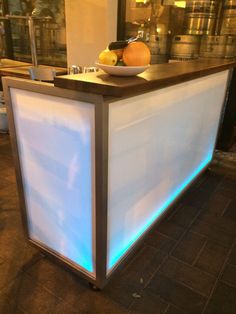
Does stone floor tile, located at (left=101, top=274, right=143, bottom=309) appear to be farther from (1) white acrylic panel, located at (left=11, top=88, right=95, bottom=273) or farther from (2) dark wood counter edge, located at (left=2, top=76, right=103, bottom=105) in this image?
(2) dark wood counter edge, located at (left=2, top=76, right=103, bottom=105)

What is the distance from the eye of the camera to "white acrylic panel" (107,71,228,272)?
1158 millimetres

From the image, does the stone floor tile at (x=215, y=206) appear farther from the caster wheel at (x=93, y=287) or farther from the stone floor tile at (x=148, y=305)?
the caster wheel at (x=93, y=287)

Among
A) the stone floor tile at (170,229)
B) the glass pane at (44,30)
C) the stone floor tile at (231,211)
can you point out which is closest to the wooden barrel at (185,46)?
the glass pane at (44,30)

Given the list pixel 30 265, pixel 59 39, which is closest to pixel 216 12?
pixel 59 39

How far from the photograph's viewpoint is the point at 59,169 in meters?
1.23

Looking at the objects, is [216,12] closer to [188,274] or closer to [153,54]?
[153,54]

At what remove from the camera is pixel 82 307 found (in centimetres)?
128

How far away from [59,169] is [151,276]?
Result: 31.5 inches

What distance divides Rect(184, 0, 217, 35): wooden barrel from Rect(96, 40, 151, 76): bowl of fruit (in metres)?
2.14

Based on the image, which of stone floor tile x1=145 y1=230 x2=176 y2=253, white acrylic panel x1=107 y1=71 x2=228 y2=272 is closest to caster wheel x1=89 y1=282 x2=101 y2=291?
white acrylic panel x1=107 y1=71 x2=228 y2=272

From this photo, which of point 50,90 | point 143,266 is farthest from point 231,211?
point 50,90

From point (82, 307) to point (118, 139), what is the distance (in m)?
0.84

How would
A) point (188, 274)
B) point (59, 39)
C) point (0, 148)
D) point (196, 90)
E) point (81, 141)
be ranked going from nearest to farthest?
point (81, 141), point (188, 274), point (196, 90), point (0, 148), point (59, 39)

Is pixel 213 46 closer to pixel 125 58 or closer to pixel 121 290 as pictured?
pixel 125 58
